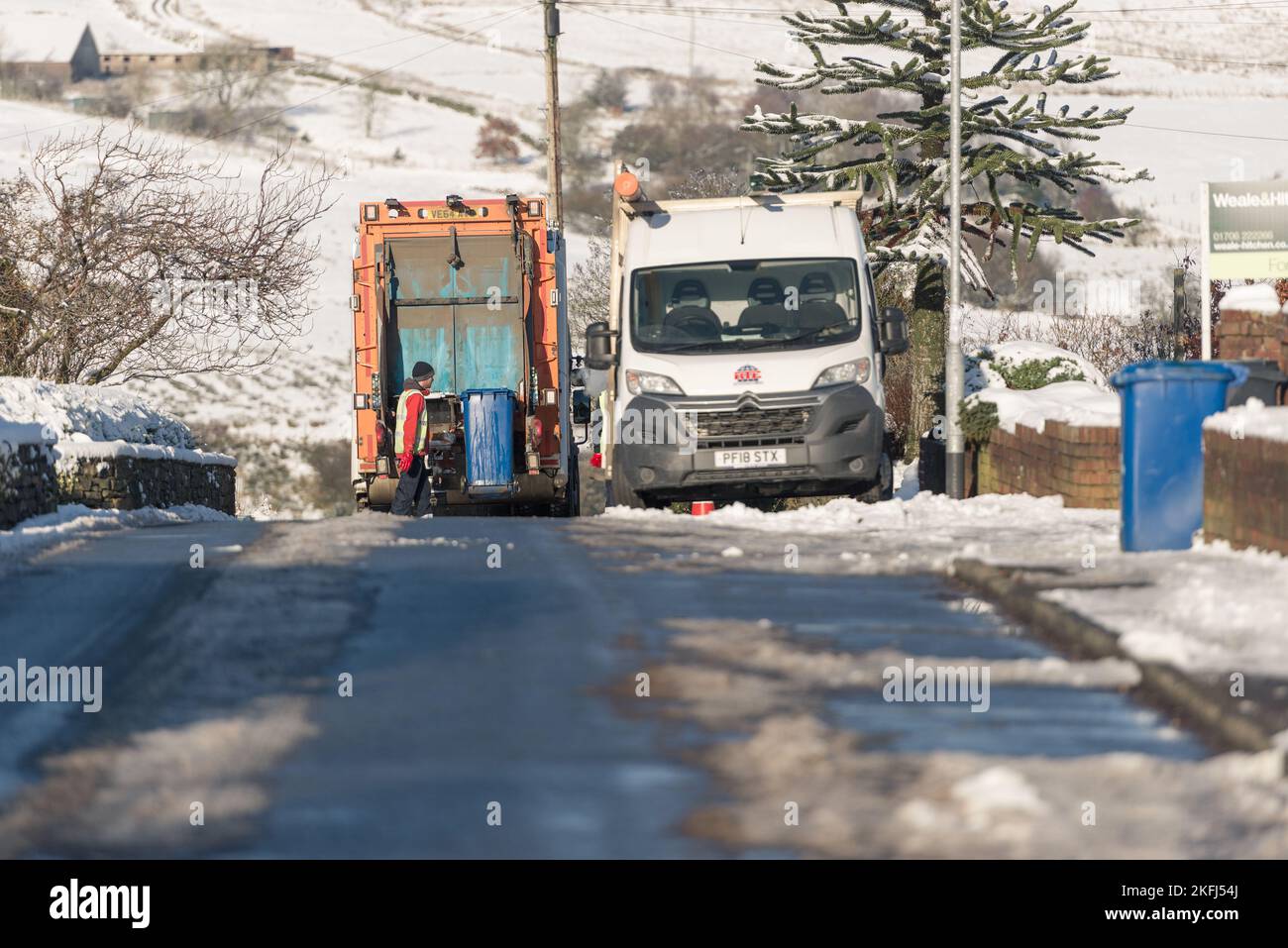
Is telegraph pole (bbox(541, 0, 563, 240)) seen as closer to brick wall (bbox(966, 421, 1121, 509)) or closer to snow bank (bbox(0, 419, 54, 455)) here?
brick wall (bbox(966, 421, 1121, 509))

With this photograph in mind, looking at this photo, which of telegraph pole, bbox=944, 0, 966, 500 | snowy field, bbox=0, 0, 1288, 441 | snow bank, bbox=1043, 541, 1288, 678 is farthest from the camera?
snowy field, bbox=0, 0, 1288, 441

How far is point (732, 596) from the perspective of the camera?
877 centimetres

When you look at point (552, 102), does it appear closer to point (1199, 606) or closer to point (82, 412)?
point (82, 412)

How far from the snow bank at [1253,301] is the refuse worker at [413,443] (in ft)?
25.9

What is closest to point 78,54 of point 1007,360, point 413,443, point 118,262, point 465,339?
point 118,262

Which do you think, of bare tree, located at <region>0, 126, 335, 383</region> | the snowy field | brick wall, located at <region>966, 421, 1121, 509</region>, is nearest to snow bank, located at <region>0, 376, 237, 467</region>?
bare tree, located at <region>0, 126, 335, 383</region>

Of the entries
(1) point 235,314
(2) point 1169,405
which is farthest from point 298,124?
(2) point 1169,405

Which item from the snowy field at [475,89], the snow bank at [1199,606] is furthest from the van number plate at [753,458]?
the snowy field at [475,89]

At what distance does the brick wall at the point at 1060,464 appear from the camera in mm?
14281

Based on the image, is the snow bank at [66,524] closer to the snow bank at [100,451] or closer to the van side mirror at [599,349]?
the snow bank at [100,451]

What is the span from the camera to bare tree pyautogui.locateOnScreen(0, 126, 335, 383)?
2453 centimetres

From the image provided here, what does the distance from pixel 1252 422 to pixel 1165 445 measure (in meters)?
0.90

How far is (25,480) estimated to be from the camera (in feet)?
45.9

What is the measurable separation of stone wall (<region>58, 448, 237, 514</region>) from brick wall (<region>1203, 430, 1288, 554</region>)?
1141cm
